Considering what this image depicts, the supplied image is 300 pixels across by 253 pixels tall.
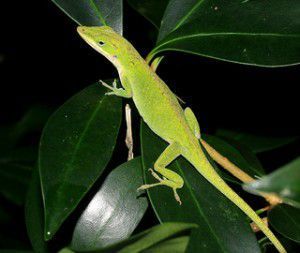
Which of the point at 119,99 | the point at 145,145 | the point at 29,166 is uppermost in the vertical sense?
the point at 119,99

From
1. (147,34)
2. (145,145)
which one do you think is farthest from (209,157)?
(147,34)

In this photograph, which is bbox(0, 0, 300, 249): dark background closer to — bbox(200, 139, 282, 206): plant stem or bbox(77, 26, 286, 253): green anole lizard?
bbox(77, 26, 286, 253): green anole lizard

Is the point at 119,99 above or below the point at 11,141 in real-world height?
above

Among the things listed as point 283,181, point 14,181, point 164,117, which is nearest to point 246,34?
point 164,117

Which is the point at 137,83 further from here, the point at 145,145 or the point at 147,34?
the point at 147,34

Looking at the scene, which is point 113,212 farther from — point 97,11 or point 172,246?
point 97,11
